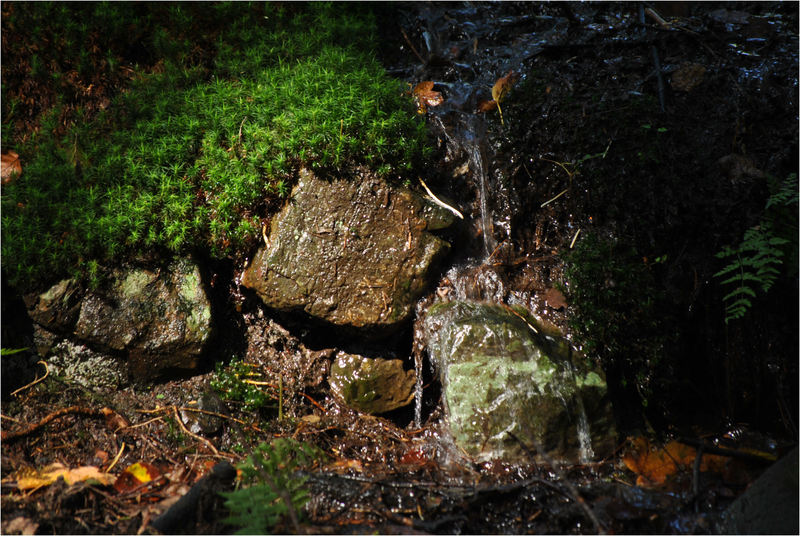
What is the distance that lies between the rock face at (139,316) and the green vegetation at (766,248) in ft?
12.0

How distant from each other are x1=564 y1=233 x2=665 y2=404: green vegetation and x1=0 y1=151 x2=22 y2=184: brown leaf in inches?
177

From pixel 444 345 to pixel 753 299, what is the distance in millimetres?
2087

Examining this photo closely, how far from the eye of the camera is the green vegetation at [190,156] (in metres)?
3.61

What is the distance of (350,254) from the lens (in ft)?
12.2

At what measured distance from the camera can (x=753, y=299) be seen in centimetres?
327

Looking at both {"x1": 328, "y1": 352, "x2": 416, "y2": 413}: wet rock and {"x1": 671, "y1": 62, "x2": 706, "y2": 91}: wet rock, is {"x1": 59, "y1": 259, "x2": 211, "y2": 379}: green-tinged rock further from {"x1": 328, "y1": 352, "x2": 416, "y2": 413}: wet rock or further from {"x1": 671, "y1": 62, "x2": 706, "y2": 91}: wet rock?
{"x1": 671, "y1": 62, "x2": 706, "y2": 91}: wet rock

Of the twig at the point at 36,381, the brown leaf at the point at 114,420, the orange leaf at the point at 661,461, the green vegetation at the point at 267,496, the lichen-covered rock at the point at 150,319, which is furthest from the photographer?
the lichen-covered rock at the point at 150,319

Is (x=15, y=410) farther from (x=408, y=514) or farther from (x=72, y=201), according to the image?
(x=408, y=514)

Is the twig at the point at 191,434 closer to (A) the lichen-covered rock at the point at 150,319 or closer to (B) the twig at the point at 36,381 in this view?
(A) the lichen-covered rock at the point at 150,319

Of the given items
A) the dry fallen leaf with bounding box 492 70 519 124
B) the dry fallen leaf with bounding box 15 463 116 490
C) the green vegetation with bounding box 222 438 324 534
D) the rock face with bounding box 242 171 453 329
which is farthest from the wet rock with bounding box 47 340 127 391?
the dry fallen leaf with bounding box 492 70 519 124

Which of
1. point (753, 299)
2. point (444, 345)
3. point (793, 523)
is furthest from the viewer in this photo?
point (444, 345)

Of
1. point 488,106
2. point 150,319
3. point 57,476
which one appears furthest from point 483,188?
point 57,476

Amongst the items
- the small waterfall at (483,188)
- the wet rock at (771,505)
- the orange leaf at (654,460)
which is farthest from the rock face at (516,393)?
the wet rock at (771,505)

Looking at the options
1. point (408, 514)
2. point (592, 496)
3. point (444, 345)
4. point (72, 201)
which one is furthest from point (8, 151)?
point (592, 496)
